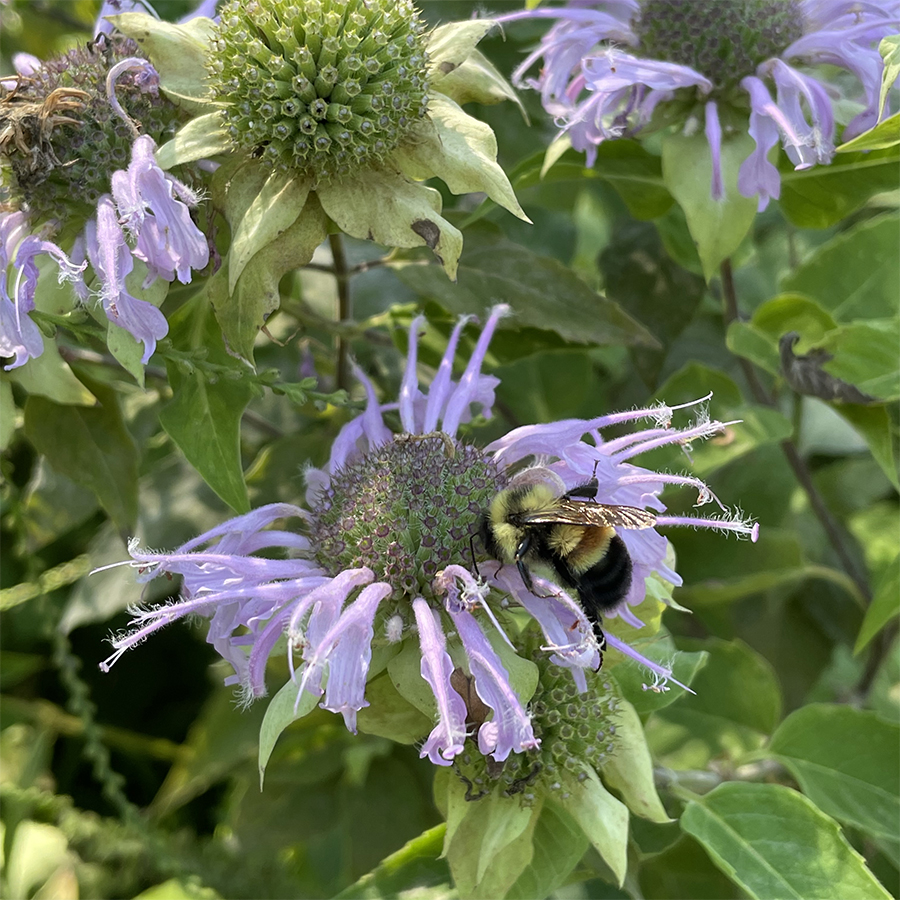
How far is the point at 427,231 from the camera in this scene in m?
0.63

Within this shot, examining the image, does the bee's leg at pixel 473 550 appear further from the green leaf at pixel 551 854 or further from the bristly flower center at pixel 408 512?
the green leaf at pixel 551 854

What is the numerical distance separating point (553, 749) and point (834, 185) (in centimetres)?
58

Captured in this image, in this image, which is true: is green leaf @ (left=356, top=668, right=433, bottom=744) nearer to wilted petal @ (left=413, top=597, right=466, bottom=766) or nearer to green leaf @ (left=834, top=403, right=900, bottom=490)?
wilted petal @ (left=413, top=597, right=466, bottom=766)

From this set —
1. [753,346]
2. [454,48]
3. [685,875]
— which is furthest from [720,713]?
[454,48]

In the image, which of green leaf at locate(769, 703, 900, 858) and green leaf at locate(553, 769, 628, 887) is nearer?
green leaf at locate(553, 769, 628, 887)

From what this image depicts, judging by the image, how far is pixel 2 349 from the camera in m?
0.63

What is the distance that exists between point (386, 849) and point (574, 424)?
606 mm

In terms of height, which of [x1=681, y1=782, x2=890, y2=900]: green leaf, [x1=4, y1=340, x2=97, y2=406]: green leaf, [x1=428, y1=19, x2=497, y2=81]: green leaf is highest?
[x1=428, y1=19, x2=497, y2=81]: green leaf

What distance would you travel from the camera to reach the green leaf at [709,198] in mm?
777

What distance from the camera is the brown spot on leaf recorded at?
2.08 ft

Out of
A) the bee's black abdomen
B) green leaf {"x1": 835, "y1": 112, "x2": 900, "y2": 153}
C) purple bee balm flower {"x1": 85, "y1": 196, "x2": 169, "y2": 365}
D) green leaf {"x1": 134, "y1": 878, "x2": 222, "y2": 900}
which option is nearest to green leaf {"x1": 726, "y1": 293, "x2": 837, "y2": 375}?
green leaf {"x1": 835, "y1": 112, "x2": 900, "y2": 153}

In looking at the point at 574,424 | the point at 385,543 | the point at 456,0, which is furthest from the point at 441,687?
the point at 456,0

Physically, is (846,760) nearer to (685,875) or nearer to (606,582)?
(685,875)

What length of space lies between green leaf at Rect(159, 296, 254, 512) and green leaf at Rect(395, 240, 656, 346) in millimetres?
204
